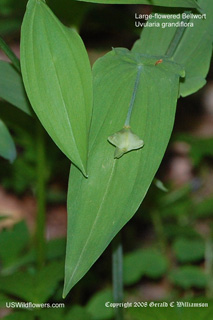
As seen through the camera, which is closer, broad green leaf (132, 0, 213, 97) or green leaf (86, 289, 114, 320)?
broad green leaf (132, 0, 213, 97)

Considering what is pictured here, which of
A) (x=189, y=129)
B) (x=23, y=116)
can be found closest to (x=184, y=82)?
(x=23, y=116)

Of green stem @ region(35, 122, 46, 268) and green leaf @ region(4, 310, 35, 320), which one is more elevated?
green stem @ region(35, 122, 46, 268)

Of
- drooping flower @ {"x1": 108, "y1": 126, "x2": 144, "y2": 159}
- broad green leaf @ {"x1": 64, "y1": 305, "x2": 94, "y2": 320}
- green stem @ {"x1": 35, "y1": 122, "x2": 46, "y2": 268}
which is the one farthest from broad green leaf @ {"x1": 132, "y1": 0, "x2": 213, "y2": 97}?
broad green leaf @ {"x1": 64, "y1": 305, "x2": 94, "y2": 320}

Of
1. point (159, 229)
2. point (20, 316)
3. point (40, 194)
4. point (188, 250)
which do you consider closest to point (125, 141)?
point (20, 316)

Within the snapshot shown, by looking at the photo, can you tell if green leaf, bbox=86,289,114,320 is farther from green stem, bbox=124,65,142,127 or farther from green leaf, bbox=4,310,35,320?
green stem, bbox=124,65,142,127

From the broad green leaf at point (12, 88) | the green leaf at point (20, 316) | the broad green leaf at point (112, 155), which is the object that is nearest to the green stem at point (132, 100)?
the broad green leaf at point (112, 155)

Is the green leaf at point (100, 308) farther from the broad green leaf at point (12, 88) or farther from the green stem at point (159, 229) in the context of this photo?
the broad green leaf at point (12, 88)

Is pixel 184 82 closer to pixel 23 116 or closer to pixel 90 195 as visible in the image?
pixel 90 195
